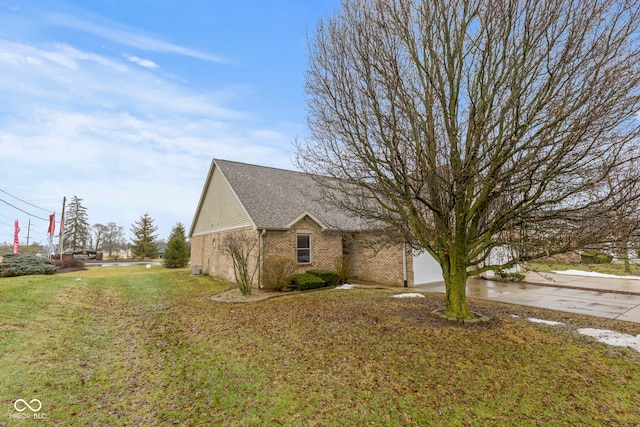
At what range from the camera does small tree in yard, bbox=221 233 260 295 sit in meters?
12.5

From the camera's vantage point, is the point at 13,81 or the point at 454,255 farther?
the point at 13,81

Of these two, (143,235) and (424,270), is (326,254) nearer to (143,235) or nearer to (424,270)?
(424,270)

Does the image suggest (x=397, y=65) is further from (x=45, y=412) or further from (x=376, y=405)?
(x=45, y=412)

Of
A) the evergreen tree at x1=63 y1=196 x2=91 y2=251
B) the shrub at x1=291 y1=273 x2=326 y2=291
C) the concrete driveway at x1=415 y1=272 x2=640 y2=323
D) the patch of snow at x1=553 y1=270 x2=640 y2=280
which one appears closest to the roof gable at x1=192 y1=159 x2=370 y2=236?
the shrub at x1=291 y1=273 x2=326 y2=291

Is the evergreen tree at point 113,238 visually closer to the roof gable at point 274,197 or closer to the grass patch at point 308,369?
the roof gable at point 274,197

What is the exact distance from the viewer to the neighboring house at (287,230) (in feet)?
48.0

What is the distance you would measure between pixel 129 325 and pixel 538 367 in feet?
31.6

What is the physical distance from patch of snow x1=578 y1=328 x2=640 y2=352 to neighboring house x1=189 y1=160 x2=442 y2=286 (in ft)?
21.5

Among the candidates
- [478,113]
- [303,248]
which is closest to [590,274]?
[303,248]

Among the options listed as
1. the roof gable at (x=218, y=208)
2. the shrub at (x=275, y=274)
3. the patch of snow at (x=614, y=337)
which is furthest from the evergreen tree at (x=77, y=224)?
the patch of snow at (x=614, y=337)

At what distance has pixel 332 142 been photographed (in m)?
8.19

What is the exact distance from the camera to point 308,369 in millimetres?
5125

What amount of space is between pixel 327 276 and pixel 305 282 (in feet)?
4.93

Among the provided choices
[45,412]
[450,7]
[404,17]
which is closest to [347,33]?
[404,17]
